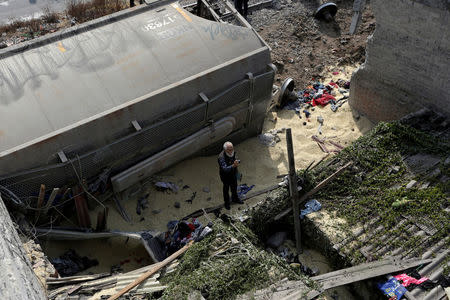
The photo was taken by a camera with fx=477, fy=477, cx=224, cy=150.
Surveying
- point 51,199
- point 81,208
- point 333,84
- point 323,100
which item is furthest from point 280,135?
point 51,199

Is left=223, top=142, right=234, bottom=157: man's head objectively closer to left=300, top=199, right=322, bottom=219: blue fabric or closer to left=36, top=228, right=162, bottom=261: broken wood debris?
left=300, top=199, right=322, bottom=219: blue fabric

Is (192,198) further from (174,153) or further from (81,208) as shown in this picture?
(81,208)

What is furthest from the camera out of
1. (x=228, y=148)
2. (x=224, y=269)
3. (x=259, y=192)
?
(x=259, y=192)

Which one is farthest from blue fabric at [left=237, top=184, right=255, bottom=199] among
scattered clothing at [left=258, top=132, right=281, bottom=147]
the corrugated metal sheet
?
the corrugated metal sheet

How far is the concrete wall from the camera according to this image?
8320 millimetres

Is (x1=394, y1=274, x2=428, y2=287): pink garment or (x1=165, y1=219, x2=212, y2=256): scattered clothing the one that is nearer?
(x1=394, y1=274, x2=428, y2=287): pink garment

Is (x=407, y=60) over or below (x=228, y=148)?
below

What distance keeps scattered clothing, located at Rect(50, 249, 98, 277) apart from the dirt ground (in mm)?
129

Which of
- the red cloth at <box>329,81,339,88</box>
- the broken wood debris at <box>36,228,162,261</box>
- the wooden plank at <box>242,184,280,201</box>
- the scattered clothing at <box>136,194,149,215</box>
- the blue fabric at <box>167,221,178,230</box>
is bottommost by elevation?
the wooden plank at <box>242,184,280,201</box>

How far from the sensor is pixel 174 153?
348 inches

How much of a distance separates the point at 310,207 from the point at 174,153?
2.70 meters

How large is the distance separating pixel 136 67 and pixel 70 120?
5.06 ft

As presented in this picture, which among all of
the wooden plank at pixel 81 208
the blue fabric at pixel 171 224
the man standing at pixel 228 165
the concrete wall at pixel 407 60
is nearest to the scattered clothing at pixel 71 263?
the wooden plank at pixel 81 208

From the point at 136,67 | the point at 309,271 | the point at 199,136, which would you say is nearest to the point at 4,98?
the point at 136,67
